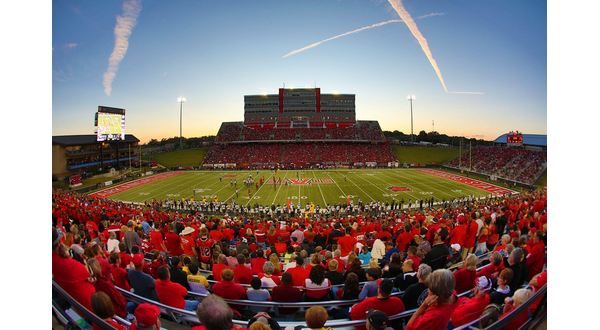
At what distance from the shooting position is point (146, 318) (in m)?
2.99

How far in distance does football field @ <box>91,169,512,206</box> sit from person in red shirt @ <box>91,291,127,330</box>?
21.2 meters

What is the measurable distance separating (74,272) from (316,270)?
2618 millimetres

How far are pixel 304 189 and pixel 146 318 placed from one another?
27.6m

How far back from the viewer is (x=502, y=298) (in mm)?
3283

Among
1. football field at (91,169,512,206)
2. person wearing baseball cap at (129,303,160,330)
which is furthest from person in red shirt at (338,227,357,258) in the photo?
football field at (91,169,512,206)

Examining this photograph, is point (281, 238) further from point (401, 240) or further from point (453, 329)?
point (453, 329)

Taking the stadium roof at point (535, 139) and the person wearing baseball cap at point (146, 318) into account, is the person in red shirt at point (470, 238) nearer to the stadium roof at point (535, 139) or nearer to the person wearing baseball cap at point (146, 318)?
the stadium roof at point (535, 139)

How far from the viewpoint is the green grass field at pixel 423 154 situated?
55.8 meters

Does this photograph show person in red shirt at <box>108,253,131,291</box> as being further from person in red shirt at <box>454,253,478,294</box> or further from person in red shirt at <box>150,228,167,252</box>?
person in red shirt at <box>454,253,478,294</box>

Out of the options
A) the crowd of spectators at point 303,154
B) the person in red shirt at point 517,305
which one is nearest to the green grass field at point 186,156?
the crowd of spectators at point 303,154

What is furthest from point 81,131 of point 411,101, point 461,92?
point 461,92

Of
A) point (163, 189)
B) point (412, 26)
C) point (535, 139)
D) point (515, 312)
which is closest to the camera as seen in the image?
point (515, 312)

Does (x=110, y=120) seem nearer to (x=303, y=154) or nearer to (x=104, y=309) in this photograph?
(x=104, y=309)

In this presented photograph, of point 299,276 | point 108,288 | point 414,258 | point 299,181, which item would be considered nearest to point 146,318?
point 108,288
